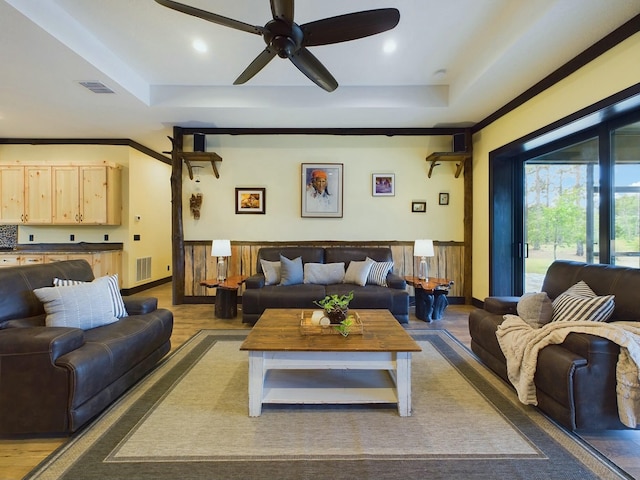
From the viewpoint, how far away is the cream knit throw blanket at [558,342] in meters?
1.64

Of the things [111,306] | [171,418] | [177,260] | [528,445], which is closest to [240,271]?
[177,260]

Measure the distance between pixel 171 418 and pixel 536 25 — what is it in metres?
4.08

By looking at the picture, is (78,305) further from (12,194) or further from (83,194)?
(12,194)

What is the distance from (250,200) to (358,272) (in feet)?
7.32

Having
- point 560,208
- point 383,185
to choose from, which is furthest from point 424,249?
point 560,208

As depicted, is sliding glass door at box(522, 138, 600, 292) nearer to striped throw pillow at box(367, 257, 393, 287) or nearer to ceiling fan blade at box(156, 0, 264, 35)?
striped throw pillow at box(367, 257, 393, 287)

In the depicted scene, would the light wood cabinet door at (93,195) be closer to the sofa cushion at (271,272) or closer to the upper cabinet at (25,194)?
the upper cabinet at (25,194)

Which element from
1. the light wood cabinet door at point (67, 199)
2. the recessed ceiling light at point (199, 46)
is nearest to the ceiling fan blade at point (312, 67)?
the recessed ceiling light at point (199, 46)

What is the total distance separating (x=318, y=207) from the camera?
16.5ft

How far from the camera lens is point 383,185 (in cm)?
502

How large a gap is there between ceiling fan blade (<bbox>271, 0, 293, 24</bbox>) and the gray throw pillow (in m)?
2.89

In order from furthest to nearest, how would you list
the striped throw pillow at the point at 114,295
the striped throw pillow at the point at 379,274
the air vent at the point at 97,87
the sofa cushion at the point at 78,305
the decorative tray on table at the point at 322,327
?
the striped throw pillow at the point at 379,274, the air vent at the point at 97,87, the striped throw pillow at the point at 114,295, the decorative tray on table at the point at 322,327, the sofa cushion at the point at 78,305

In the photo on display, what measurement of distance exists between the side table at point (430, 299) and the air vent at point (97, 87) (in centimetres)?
465

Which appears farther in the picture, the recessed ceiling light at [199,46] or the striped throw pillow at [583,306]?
the recessed ceiling light at [199,46]
